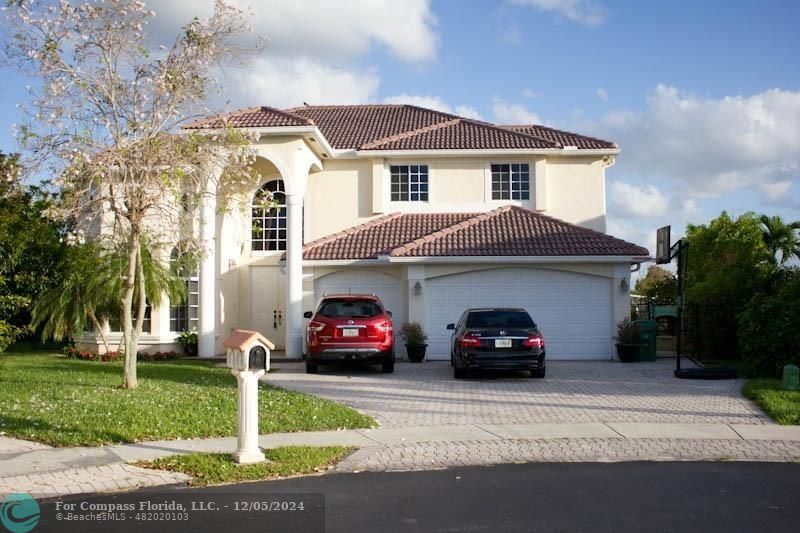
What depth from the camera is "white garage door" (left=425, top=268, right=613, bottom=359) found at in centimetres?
2103

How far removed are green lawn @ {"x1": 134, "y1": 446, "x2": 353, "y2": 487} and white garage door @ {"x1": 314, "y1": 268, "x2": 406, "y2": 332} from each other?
12.5 m

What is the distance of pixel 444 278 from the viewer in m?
21.2

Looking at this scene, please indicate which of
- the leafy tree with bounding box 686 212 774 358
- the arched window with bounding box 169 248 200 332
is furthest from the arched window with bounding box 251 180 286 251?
the leafy tree with bounding box 686 212 774 358

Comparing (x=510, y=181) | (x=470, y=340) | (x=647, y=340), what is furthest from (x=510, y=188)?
(x=470, y=340)

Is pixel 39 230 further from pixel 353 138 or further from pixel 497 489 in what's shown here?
pixel 497 489

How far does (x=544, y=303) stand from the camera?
21.1 meters

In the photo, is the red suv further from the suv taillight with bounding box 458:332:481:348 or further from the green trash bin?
the green trash bin

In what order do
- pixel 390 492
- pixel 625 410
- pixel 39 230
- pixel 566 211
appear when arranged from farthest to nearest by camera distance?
pixel 566 211 → pixel 39 230 → pixel 625 410 → pixel 390 492

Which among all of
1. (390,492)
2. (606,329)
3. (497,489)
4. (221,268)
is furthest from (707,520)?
(221,268)

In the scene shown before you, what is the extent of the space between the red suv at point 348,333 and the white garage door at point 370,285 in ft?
14.0

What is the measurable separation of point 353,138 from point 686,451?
17.8m

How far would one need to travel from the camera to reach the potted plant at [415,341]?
67.4 feet

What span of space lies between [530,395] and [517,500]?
23.6 ft

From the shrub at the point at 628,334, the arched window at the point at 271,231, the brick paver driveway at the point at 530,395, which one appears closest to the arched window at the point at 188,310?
the arched window at the point at 271,231
